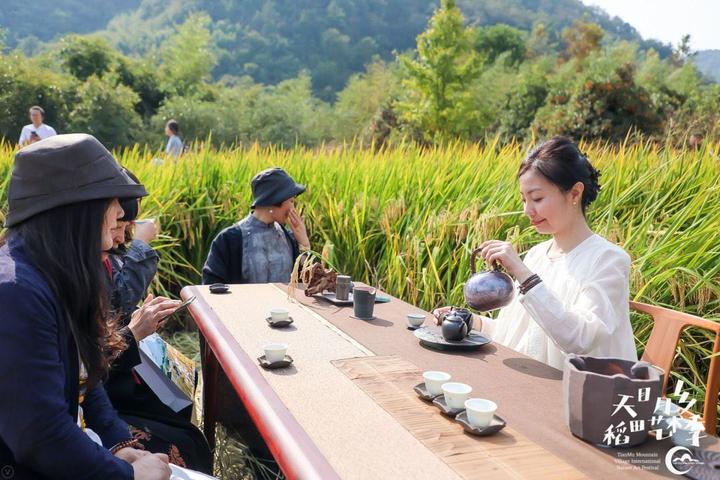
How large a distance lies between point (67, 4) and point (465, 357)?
80.4m

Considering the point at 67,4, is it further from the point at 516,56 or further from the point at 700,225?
the point at 700,225

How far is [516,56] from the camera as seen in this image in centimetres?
5050

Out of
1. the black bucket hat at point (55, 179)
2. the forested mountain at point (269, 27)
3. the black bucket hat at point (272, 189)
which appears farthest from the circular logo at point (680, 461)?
the forested mountain at point (269, 27)

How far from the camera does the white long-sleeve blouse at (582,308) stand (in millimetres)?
1815

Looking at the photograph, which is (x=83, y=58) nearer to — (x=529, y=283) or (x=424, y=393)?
(x=529, y=283)

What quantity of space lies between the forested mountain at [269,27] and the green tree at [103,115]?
117 ft

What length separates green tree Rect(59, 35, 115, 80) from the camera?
90.5ft

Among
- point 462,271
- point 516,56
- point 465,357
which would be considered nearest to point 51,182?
point 465,357

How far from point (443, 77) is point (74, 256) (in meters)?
23.5

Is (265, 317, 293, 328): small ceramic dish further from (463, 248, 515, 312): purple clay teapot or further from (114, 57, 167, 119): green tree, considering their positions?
(114, 57, 167, 119): green tree

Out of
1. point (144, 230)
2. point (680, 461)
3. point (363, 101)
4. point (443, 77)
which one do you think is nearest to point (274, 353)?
point (680, 461)

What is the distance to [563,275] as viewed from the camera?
207 centimetres

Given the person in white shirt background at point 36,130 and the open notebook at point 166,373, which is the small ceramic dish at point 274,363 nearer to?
the open notebook at point 166,373

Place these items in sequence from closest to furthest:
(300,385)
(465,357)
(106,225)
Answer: (106,225) < (300,385) < (465,357)
